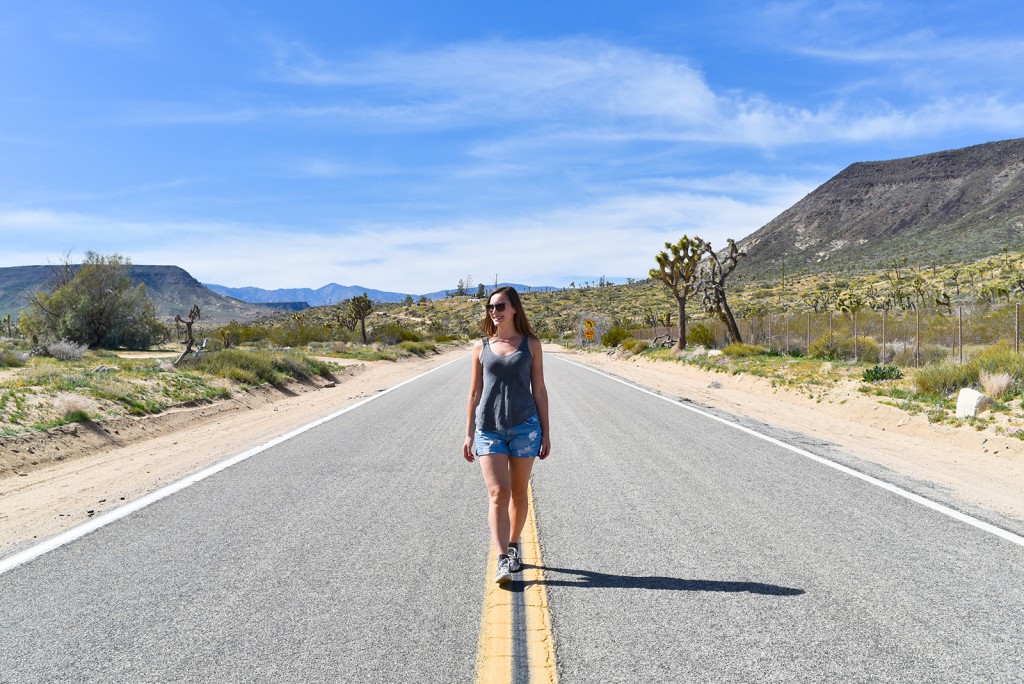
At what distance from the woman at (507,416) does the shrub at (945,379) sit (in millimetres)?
12619

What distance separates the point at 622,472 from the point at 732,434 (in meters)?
3.87

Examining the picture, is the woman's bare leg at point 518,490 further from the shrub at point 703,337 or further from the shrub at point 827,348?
the shrub at point 703,337

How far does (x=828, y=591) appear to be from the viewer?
178 inches

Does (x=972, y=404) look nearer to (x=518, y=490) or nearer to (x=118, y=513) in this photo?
(x=518, y=490)

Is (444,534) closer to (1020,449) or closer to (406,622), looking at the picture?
(406,622)

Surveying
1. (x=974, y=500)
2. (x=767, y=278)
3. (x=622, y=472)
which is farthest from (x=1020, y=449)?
(x=767, y=278)

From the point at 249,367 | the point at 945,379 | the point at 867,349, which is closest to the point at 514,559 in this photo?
the point at 945,379

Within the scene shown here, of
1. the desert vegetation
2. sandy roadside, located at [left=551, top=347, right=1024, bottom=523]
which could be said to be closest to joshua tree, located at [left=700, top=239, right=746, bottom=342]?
the desert vegetation

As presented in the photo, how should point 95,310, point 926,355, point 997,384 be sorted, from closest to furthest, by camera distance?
1. point 997,384
2. point 926,355
3. point 95,310

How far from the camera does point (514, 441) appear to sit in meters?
4.93

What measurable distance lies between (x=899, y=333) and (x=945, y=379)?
10.8m

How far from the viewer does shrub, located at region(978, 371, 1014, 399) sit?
43.2 feet

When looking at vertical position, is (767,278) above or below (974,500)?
above

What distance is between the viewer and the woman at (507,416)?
192 inches
